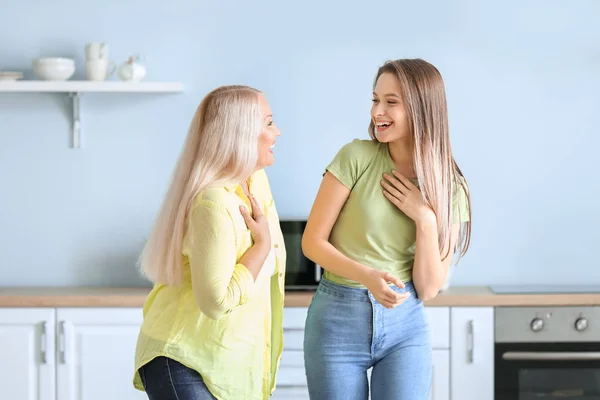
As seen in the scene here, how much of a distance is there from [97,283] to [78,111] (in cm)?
72

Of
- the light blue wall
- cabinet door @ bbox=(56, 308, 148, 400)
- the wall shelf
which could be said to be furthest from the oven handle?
the wall shelf

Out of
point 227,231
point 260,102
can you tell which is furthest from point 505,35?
point 227,231

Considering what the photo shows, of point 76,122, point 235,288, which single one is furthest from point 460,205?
point 76,122

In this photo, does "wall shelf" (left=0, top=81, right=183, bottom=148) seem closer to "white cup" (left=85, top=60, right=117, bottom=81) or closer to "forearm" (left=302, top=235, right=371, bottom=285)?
"white cup" (left=85, top=60, right=117, bottom=81)

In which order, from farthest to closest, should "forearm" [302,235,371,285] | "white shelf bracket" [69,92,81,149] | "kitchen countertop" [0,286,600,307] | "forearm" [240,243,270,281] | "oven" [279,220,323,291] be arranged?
"white shelf bracket" [69,92,81,149] → "oven" [279,220,323,291] → "kitchen countertop" [0,286,600,307] → "forearm" [302,235,371,285] → "forearm" [240,243,270,281]

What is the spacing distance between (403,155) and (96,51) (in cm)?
173

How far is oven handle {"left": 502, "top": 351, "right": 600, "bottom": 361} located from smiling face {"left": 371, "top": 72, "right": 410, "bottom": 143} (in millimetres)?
1531

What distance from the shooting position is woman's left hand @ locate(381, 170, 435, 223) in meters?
2.17

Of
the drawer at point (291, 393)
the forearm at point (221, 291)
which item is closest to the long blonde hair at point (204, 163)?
the forearm at point (221, 291)

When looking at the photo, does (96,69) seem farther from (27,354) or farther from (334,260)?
(334,260)

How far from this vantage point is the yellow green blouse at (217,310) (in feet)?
6.35

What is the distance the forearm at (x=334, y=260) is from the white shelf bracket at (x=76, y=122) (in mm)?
1770

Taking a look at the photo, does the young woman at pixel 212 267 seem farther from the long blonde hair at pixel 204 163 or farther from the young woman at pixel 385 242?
the young woman at pixel 385 242

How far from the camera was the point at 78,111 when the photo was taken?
12.1 feet
